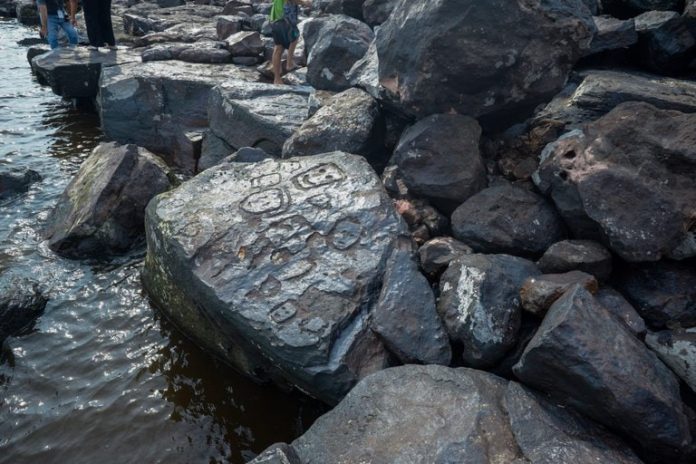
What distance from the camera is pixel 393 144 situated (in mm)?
5027

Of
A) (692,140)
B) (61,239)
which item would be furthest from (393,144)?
(61,239)

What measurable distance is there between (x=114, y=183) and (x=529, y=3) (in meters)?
4.24

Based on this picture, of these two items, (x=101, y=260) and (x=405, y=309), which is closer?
(x=405, y=309)

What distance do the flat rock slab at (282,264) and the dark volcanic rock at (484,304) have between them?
1.67ft

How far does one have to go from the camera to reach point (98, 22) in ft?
34.6

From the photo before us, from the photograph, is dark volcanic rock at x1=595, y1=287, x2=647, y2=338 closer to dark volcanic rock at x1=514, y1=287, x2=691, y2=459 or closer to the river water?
dark volcanic rock at x1=514, y1=287, x2=691, y2=459

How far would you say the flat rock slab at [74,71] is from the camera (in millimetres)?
8852

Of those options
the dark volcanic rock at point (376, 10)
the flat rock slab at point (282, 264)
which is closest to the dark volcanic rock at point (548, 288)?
the flat rock slab at point (282, 264)

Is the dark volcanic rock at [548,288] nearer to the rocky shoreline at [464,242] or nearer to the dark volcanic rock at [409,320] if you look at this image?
the rocky shoreline at [464,242]

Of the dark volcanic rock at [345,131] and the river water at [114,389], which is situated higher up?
the dark volcanic rock at [345,131]

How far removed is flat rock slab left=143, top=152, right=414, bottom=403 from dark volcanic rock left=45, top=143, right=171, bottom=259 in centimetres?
96

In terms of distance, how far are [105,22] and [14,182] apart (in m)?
6.04

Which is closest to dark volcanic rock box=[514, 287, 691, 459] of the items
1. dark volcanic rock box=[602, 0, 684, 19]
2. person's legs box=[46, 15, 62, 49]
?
dark volcanic rock box=[602, 0, 684, 19]

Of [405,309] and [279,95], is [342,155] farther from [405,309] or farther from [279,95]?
[279,95]
